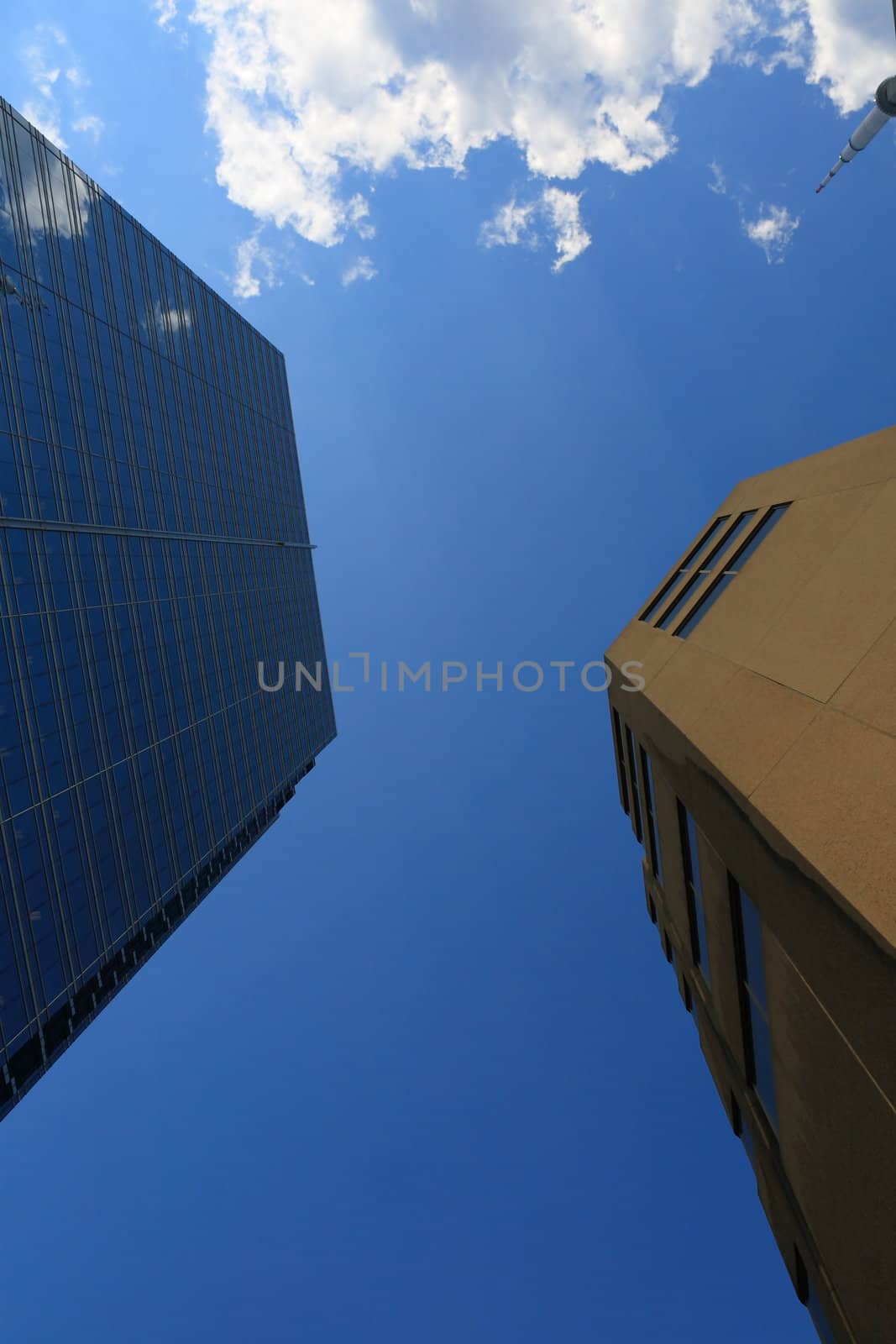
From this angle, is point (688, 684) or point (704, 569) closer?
point (688, 684)

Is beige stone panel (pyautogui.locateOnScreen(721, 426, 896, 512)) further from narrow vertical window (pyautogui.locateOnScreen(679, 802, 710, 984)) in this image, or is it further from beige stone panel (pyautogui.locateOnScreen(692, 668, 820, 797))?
narrow vertical window (pyautogui.locateOnScreen(679, 802, 710, 984))

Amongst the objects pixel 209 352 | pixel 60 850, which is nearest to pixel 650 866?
pixel 60 850

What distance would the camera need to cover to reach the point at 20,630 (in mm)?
36188

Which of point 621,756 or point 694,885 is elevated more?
point 621,756

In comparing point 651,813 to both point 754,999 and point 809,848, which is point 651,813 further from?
point 809,848

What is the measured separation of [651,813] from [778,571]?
31.2 ft

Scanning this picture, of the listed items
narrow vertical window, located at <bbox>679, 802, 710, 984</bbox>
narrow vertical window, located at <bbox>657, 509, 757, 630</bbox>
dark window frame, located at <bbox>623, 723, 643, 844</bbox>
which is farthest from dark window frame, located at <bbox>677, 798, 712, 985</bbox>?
narrow vertical window, located at <bbox>657, 509, 757, 630</bbox>

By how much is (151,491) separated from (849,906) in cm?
5573

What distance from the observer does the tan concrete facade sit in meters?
8.14

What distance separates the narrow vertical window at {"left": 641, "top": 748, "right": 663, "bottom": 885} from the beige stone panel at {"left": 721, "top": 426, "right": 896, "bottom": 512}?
8.77 m

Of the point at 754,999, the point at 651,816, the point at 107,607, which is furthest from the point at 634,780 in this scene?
the point at 107,607

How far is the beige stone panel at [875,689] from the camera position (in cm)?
882

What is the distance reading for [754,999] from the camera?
13281 millimetres

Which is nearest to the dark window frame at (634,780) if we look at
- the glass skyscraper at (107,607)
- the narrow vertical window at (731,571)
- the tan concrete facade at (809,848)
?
the tan concrete facade at (809,848)
